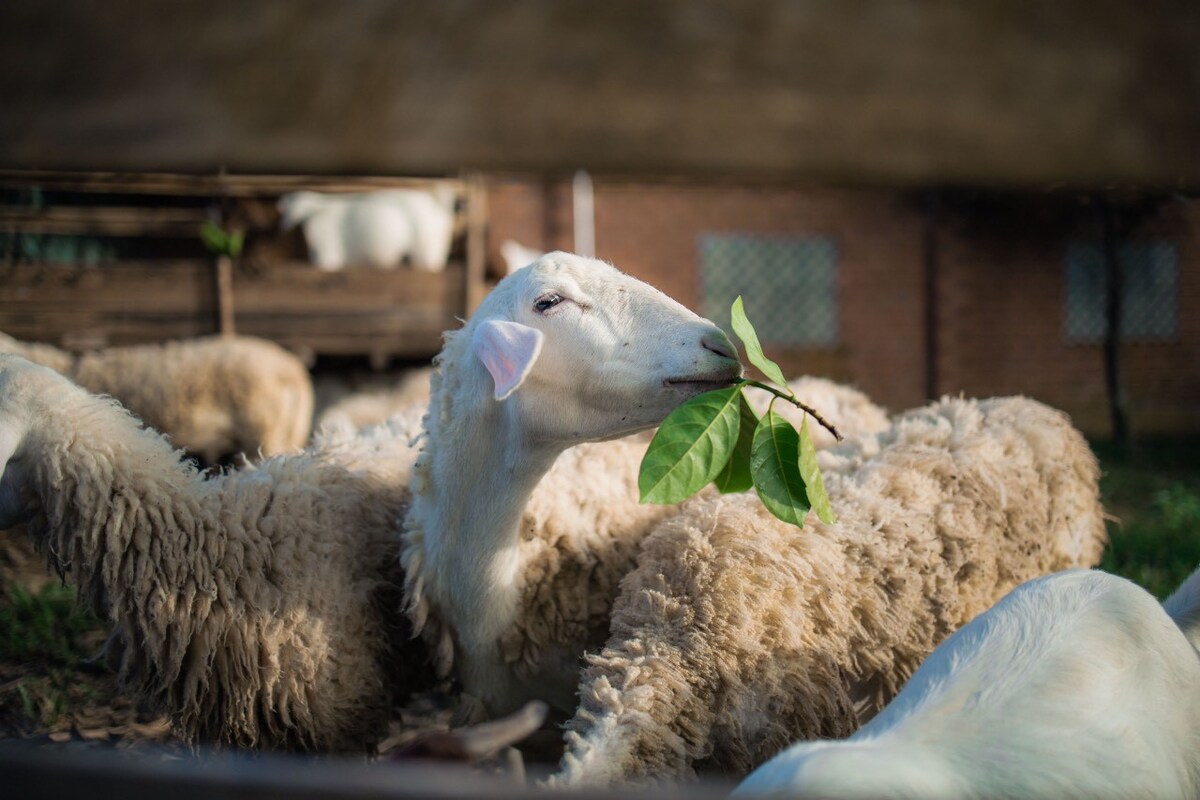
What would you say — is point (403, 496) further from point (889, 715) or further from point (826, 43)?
point (826, 43)

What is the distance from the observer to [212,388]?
19.6 feet

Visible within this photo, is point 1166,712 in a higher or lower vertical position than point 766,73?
lower

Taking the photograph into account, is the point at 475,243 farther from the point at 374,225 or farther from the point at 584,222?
the point at 584,222

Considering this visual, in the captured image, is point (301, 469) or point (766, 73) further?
point (301, 469)

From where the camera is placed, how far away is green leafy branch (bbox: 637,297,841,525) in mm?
2098

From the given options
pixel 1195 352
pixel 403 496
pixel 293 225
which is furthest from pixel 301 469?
pixel 1195 352

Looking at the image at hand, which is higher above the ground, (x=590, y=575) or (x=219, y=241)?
(x=219, y=241)

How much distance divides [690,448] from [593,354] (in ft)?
1.37

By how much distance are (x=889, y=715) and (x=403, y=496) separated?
1.85m

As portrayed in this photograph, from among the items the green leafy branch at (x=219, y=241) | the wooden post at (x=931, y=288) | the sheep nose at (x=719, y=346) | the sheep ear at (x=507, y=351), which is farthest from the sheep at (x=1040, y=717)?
the wooden post at (x=931, y=288)

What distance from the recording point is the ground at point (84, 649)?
344cm

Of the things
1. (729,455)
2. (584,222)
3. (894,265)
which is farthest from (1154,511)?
(584,222)

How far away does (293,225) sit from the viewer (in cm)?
823

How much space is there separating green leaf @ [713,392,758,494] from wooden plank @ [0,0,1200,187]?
0.91m
